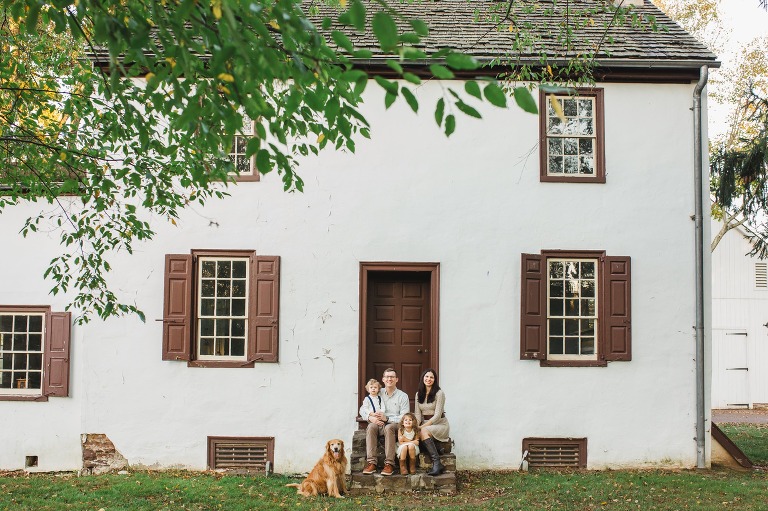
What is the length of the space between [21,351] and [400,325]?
213 inches

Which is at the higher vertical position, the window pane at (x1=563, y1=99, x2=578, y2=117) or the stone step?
the window pane at (x1=563, y1=99, x2=578, y2=117)

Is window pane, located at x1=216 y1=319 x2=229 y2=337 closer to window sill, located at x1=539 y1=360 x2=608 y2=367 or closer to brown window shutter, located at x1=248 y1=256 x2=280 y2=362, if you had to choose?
brown window shutter, located at x1=248 y1=256 x2=280 y2=362

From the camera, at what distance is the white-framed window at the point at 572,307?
437 inches

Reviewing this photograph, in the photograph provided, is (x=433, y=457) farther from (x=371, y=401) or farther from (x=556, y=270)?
(x=556, y=270)

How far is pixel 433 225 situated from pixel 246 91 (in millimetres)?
7014

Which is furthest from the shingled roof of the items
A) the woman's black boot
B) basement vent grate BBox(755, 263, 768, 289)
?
basement vent grate BBox(755, 263, 768, 289)

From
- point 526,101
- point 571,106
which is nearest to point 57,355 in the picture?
point 571,106

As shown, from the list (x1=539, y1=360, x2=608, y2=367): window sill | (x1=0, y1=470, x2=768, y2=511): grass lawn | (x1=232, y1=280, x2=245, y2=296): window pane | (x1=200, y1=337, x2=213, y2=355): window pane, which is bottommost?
(x1=0, y1=470, x2=768, y2=511): grass lawn

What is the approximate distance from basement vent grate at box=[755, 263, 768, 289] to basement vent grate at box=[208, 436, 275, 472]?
18.7m

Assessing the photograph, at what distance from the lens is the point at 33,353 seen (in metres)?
11.2

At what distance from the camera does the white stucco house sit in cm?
1084

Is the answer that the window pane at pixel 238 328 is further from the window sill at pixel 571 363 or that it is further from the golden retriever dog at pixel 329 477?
the window sill at pixel 571 363

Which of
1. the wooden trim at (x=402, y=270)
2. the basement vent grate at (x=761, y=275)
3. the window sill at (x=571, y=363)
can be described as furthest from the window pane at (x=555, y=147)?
the basement vent grate at (x=761, y=275)

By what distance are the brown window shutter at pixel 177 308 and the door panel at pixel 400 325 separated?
253 centimetres
